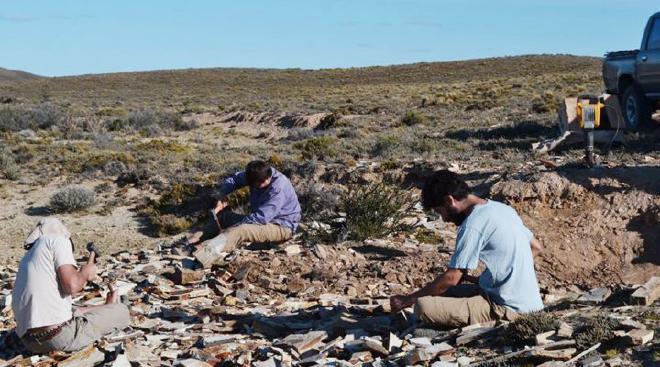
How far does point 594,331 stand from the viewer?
17.2 feet

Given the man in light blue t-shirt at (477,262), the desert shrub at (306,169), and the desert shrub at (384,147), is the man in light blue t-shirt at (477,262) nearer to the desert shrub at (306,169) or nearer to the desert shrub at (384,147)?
the desert shrub at (306,169)

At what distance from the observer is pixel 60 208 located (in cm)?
1545

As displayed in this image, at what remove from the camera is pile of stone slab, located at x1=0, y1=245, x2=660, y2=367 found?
17.7ft

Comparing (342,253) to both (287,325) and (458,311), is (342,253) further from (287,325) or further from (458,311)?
(458,311)

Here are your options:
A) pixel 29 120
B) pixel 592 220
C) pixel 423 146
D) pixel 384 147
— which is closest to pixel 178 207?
pixel 384 147

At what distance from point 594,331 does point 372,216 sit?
16.8 ft

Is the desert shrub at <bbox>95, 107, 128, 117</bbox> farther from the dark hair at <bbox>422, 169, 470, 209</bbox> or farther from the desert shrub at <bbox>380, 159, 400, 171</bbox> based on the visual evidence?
the dark hair at <bbox>422, 169, 470, 209</bbox>

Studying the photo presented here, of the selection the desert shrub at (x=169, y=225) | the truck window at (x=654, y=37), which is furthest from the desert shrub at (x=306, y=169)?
the truck window at (x=654, y=37)

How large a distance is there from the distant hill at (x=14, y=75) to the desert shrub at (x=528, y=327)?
125 m

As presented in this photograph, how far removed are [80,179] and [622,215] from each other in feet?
38.1

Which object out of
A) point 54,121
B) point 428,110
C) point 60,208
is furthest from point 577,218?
point 54,121

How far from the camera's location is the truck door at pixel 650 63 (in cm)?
1494

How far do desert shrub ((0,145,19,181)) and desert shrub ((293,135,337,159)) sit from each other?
6298mm

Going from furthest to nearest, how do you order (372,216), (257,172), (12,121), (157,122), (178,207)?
(157,122)
(12,121)
(178,207)
(372,216)
(257,172)
